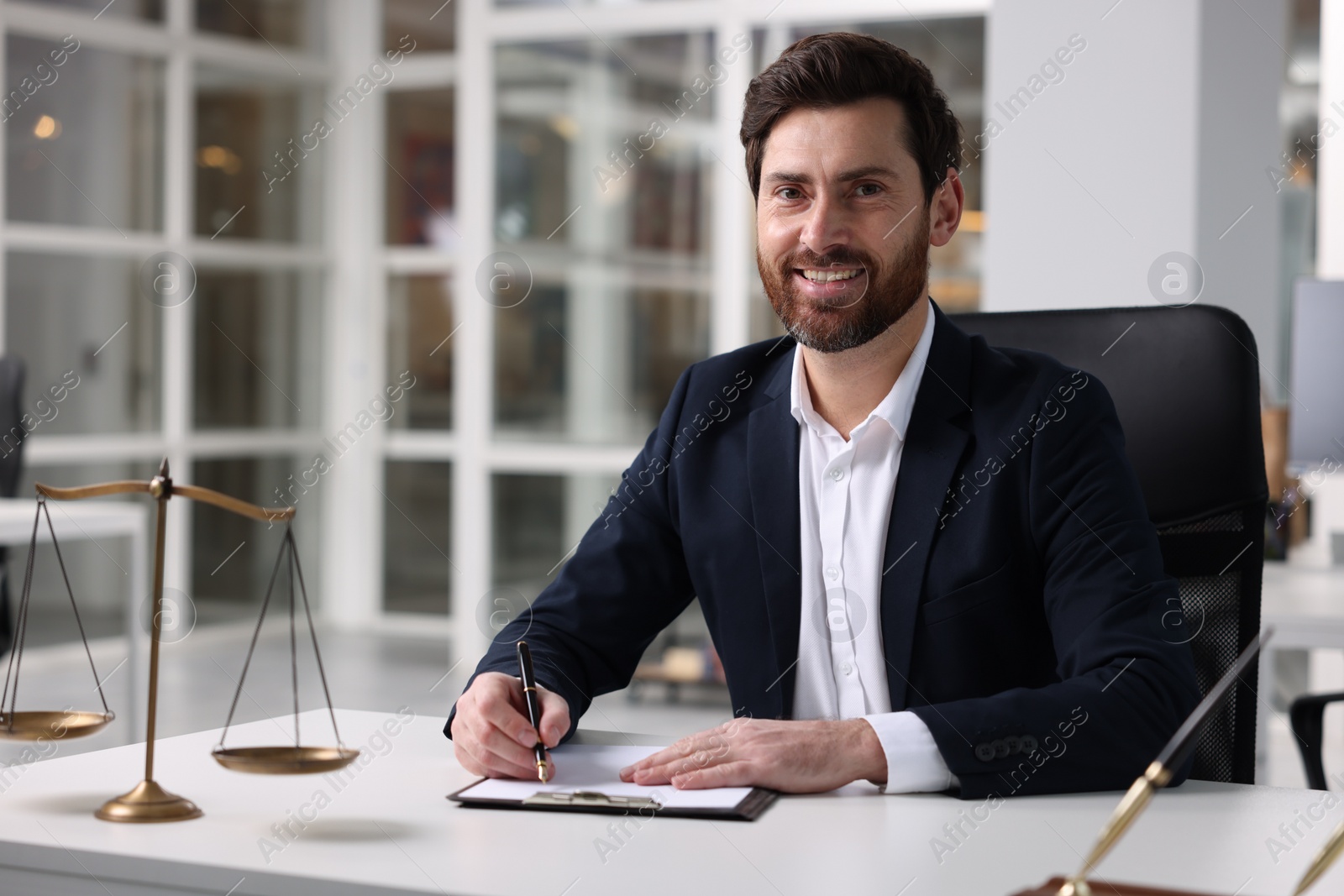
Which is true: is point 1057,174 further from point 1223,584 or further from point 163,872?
point 163,872

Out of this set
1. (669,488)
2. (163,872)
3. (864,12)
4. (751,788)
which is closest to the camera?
(163,872)

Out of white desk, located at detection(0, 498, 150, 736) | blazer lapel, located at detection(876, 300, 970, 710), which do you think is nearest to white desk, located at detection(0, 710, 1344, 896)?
blazer lapel, located at detection(876, 300, 970, 710)

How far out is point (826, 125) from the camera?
1.71m

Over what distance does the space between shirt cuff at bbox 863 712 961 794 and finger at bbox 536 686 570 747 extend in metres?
0.33

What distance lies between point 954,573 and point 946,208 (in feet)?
1.79

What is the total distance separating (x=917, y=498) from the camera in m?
1.61

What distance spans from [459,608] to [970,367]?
468 cm

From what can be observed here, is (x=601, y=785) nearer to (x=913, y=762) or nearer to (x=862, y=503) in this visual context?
(x=913, y=762)

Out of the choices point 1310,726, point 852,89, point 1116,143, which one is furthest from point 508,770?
point 1116,143

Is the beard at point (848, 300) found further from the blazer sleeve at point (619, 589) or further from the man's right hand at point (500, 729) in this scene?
the man's right hand at point (500, 729)

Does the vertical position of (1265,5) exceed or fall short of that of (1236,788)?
it exceeds it

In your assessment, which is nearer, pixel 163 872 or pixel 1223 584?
pixel 163 872

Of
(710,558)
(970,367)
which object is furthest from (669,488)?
(970,367)

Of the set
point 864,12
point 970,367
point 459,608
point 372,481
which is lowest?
point 459,608
